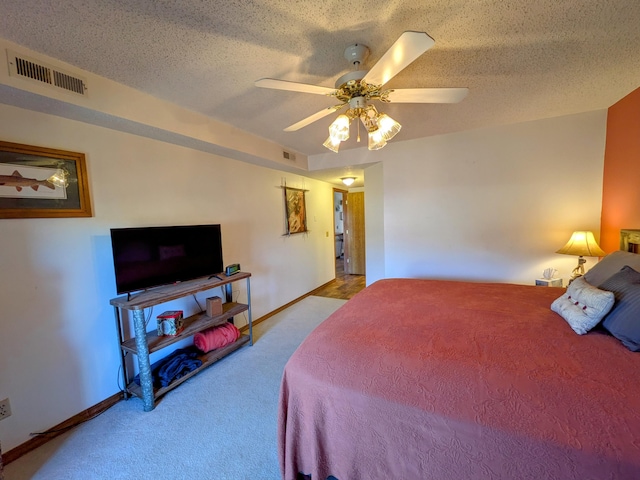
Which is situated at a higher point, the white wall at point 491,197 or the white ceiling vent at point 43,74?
the white ceiling vent at point 43,74

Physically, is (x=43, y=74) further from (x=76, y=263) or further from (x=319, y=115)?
(x=319, y=115)

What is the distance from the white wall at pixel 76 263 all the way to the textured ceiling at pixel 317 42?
57 cm

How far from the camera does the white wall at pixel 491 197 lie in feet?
8.48

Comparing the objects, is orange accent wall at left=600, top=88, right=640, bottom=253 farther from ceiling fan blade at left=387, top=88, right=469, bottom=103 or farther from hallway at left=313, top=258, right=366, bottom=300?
hallway at left=313, top=258, right=366, bottom=300

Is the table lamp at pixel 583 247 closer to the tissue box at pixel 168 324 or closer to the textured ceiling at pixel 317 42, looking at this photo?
the textured ceiling at pixel 317 42

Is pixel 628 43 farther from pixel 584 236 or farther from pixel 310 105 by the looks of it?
pixel 310 105

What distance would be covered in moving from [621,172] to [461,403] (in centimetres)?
277

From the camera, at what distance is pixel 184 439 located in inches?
65.3

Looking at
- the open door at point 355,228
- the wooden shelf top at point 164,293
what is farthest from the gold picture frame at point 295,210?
the open door at point 355,228

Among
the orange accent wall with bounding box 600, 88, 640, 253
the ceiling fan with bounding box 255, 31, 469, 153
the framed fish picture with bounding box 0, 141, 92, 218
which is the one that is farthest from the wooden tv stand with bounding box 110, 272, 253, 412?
the orange accent wall with bounding box 600, 88, 640, 253

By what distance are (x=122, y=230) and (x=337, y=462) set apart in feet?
6.78

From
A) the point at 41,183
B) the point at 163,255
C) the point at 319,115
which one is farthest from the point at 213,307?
the point at 319,115

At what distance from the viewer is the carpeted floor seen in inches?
57.6

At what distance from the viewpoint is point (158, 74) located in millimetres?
1679
